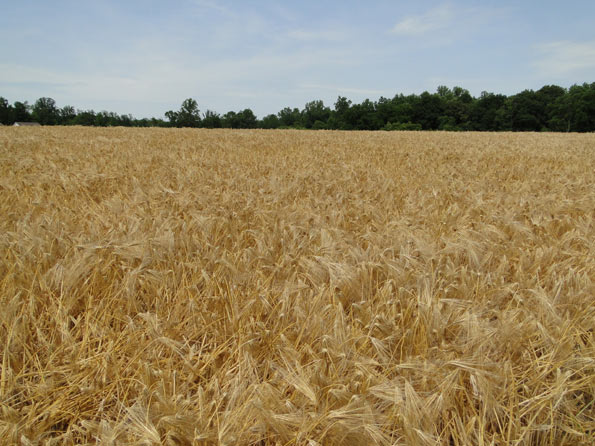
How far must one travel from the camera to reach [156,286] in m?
1.60

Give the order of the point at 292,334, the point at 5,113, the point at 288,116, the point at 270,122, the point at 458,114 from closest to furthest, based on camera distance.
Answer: the point at 292,334, the point at 458,114, the point at 5,113, the point at 270,122, the point at 288,116

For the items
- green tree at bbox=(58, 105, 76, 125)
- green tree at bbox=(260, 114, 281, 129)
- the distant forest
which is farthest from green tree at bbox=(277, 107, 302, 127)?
green tree at bbox=(58, 105, 76, 125)

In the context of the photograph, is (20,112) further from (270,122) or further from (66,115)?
(270,122)

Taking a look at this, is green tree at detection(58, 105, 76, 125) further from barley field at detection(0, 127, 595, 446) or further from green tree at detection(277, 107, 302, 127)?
barley field at detection(0, 127, 595, 446)

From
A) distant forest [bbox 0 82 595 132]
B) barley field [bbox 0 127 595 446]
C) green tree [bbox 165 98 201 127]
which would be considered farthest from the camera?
green tree [bbox 165 98 201 127]

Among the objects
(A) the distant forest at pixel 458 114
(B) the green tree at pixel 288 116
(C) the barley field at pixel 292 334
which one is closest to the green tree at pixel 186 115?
(A) the distant forest at pixel 458 114

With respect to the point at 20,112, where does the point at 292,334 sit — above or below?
below

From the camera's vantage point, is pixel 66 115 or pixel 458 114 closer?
pixel 458 114

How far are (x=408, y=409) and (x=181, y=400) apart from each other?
63 centimetres

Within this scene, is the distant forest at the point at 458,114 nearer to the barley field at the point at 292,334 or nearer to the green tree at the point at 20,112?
the green tree at the point at 20,112

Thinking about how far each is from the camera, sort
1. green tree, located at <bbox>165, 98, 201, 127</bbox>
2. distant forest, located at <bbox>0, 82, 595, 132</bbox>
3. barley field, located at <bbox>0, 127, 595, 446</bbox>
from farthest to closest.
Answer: green tree, located at <bbox>165, 98, 201, 127</bbox>, distant forest, located at <bbox>0, 82, 595, 132</bbox>, barley field, located at <bbox>0, 127, 595, 446</bbox>

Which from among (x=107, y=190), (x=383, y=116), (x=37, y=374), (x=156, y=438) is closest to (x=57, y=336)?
(x=37, y=374)

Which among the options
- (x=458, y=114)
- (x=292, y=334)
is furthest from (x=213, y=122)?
(x=292, y=334)

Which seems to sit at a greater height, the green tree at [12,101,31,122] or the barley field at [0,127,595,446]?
the green tree at [12,101,31,122]
